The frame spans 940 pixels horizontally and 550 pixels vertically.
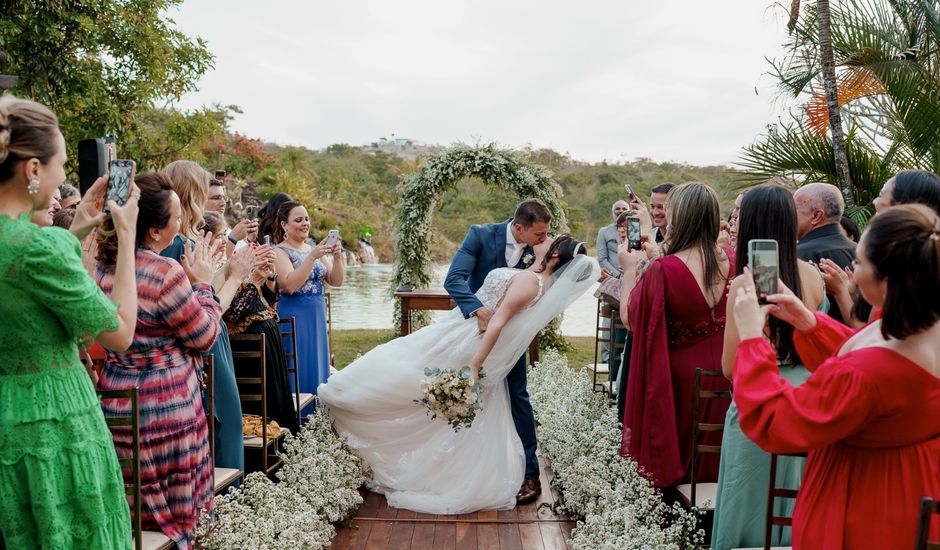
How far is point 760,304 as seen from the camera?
206 cm

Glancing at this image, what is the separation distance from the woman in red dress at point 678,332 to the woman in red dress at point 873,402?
5.31 feet

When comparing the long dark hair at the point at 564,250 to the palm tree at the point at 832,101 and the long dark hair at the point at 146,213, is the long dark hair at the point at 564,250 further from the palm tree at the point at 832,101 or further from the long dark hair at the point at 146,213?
the palm tree at the point at 832,101

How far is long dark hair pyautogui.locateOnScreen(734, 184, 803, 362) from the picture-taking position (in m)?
2.83

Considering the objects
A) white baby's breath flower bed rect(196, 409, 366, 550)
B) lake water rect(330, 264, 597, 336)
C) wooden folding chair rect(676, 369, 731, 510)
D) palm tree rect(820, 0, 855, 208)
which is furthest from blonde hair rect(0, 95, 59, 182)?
lake water rect(330, 264, 597, 336)

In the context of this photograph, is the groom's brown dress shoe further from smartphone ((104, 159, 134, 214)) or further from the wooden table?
smartphone ((104, 159, 134, 214))

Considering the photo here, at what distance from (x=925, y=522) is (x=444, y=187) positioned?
8.31 m

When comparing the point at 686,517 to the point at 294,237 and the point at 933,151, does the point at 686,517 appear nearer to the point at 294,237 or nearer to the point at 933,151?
the point at 294,237

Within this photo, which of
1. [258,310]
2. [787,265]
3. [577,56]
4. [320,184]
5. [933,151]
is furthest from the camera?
[320,184]

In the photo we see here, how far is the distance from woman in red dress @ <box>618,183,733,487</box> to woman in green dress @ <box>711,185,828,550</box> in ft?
2.10

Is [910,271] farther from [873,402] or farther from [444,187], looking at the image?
[444,187]

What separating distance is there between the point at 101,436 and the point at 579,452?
11.5 feet

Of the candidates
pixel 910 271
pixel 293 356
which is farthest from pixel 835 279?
pixel 293 356

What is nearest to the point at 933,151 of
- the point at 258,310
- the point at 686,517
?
the point at 686,517

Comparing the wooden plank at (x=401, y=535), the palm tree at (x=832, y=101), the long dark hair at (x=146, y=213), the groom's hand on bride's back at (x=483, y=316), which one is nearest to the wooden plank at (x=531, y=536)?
the wooden plank at (x=401, y=535)
